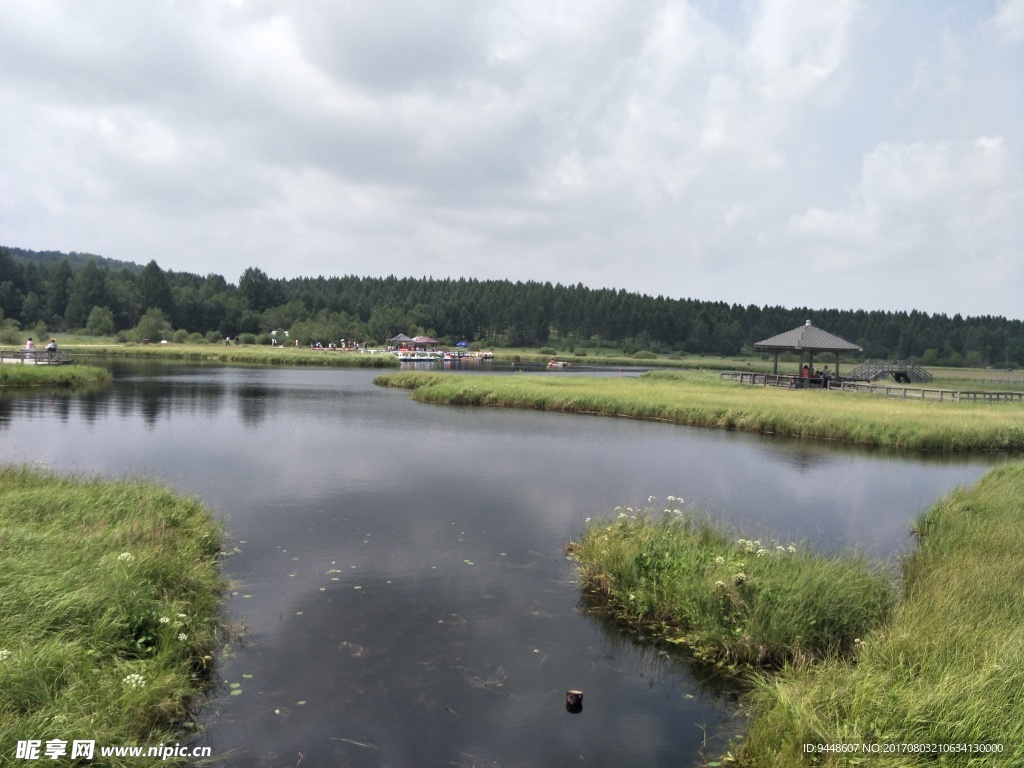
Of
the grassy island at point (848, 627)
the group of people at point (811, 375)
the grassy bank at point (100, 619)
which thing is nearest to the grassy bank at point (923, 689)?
the grassy island at point (848, 627)

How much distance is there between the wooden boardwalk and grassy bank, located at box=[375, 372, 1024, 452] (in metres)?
2.58

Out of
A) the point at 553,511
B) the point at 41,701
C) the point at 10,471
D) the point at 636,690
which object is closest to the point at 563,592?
the point at 636,690

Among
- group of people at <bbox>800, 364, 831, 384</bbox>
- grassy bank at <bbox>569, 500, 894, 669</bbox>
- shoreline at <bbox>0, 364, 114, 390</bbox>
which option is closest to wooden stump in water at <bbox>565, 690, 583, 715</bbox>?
grassy bank at <bbox>569, 500, 894, 669</bbox>

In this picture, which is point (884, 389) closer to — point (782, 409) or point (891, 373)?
point (782, 409)

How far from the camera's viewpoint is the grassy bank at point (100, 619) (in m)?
6.12

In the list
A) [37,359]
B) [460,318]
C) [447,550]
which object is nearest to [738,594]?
[447,550]

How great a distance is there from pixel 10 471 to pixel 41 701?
10.2 metres

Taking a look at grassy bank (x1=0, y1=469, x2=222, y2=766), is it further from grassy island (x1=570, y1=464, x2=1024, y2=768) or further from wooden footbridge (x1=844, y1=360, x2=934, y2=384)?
wooden footbridge (x1=844, y1=360, x2=934, y2=384)

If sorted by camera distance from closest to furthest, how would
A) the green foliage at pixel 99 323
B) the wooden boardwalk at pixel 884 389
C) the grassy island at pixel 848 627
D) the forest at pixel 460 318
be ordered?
the grassy island at pixel 848 627 < the wooden boardwalk at pixel 884 389 < the green foliage at pixel 99 323 < the forest at pixel 460 318

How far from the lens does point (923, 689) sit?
6.46m

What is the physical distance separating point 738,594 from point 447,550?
19.3 feet

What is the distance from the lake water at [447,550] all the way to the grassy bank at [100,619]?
620 mm

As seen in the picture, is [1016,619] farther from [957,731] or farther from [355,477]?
[355,477]

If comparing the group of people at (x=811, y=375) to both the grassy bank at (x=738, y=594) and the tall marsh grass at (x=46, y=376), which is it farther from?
the tall marsh grass at (x=46, y=376)
